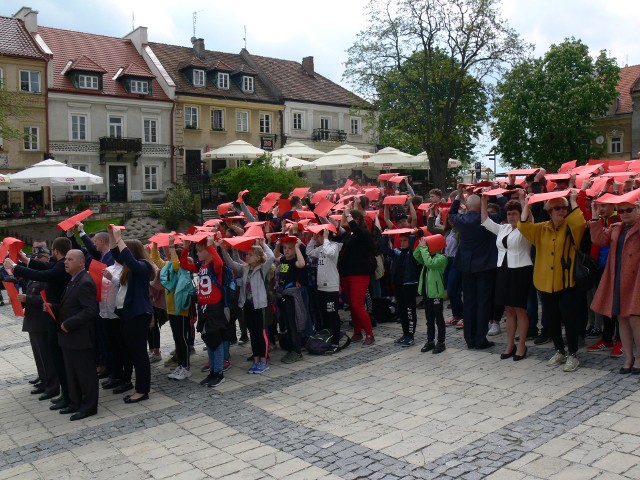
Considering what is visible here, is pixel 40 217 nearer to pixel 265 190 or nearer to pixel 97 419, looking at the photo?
pixel 265 190

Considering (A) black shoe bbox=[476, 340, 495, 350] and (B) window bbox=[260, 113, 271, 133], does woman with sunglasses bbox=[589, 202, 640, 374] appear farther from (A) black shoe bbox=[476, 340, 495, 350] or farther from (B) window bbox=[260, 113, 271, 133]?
(B) window bbox=[260, 113, 271, 133]

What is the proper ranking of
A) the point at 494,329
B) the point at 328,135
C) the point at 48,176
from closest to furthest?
the point at 494,329 < the point at 48,176 < the point at 328,135

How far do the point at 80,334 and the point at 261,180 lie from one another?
18360 millimetres

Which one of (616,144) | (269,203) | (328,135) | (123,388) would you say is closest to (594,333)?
(269,203)

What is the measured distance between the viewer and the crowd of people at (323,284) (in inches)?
283

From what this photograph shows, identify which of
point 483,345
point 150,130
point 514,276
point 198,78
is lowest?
point 483,345

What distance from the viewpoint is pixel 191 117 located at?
1614 inches

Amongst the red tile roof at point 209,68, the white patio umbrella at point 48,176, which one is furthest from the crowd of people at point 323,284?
the red tile roof at point 209,68

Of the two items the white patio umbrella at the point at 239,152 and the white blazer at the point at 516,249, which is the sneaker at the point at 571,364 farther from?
the white patio umbrella at the point at 239,152

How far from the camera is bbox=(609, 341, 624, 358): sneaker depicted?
7.65 metres

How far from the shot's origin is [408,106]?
32.7 meters

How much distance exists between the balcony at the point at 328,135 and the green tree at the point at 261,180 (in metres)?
20.3

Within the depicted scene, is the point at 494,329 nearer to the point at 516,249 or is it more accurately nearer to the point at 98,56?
the point at 516,249

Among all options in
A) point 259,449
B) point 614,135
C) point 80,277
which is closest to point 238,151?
point 80,277
